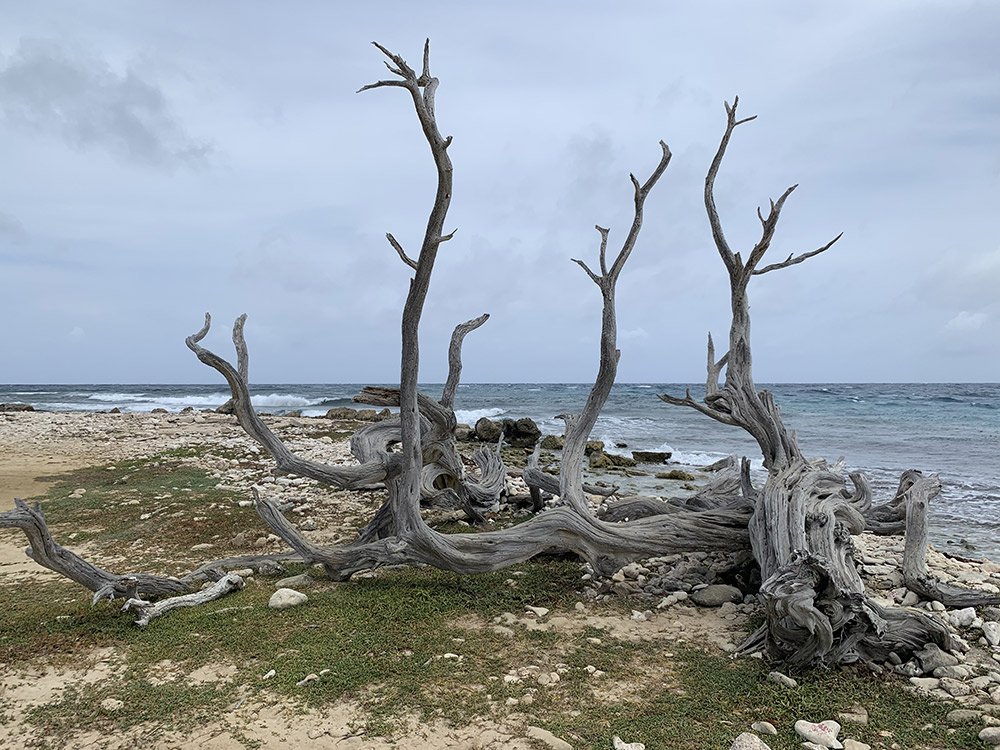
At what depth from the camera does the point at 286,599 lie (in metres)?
5.29

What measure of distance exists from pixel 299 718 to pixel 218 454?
11.1 m

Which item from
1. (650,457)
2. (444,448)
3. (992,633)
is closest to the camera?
(992,633)

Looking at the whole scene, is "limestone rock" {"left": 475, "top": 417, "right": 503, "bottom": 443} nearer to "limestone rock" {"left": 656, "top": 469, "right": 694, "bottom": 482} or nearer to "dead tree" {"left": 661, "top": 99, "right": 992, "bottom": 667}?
"limestone rock" {"left": 656, "top": 469, "right": 694, "bottom": 482}

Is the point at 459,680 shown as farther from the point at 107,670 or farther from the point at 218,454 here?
the point at 218,454

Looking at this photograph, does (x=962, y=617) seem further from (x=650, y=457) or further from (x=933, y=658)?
(x=650, y=457)

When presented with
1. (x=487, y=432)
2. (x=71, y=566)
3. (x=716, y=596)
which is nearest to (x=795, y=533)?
(x=716, y=596)

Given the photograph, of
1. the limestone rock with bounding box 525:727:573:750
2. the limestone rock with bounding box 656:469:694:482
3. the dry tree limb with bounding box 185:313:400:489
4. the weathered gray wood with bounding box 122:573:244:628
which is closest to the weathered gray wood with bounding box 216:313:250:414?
the dry tree limb with bounding box 185:313:400:489

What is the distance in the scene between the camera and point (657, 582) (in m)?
5.95

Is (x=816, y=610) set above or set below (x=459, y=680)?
above

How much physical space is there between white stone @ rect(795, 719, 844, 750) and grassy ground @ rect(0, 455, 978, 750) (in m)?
0.08

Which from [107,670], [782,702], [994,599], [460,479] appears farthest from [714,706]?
[460,479]

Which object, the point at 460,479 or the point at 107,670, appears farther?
the point at 460,479

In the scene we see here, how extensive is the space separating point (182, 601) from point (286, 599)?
81 centimetres

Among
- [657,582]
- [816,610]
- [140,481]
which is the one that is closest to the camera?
[816,610]
